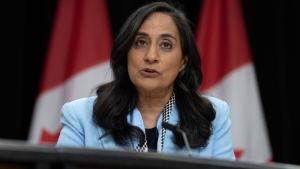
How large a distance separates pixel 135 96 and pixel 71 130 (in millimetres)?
293

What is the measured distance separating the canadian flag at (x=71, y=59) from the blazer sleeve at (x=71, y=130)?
4.47ft

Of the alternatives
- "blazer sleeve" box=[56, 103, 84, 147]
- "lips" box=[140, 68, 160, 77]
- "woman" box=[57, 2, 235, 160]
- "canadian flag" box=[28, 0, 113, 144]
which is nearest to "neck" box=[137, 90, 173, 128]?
"woman" box=[57, 2, 235, 160]

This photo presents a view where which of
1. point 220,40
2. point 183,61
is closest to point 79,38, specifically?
point 220,40

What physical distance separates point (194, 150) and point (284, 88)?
153cm

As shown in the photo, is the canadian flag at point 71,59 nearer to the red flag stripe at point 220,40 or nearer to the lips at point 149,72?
the red flag stripe at point 220,40

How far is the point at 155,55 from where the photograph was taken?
2.74 metres

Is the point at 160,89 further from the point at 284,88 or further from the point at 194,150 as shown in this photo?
the point at 284,88

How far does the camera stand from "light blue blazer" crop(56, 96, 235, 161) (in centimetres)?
270

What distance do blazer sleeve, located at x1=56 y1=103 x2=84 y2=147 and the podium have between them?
1.17m

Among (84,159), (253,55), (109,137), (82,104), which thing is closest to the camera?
(84,159)

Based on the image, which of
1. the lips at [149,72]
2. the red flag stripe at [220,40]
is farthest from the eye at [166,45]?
the red flag stripe at [220,40]

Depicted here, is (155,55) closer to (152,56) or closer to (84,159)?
(152,56)

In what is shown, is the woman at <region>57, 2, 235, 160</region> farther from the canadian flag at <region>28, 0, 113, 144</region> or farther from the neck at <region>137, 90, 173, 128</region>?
the canadian flag at <region>28, 0, 113, 144</region>

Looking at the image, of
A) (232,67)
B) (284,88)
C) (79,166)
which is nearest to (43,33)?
(232,67)
